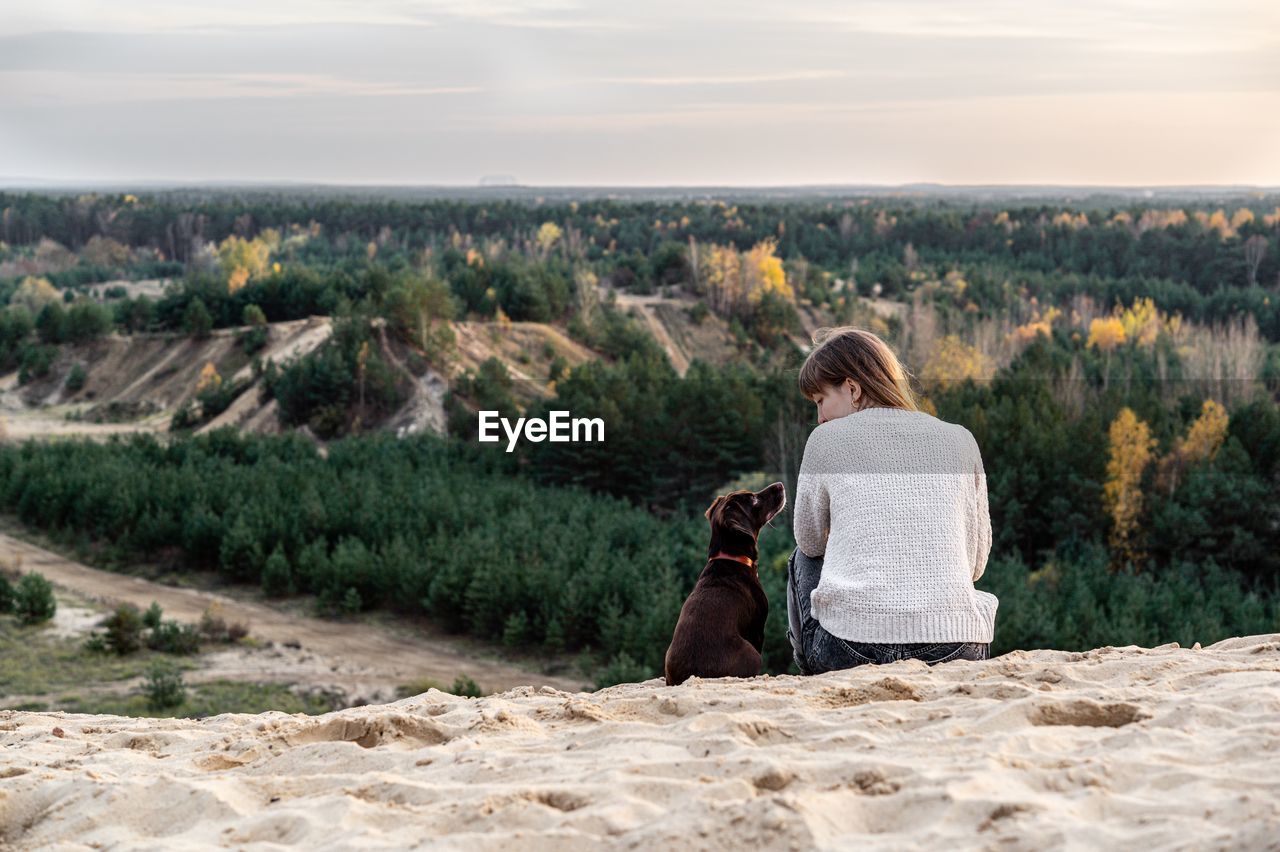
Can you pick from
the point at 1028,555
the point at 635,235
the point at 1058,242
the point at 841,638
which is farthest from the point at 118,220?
the point at 841,638

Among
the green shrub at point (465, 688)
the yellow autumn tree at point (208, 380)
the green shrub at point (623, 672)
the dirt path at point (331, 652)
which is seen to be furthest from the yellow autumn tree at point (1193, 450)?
the yellow autumn tree at point (208, 380)

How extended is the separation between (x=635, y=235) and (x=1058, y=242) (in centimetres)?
3134

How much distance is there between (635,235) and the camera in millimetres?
102812

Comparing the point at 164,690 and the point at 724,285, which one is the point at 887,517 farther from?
the point at 724,285

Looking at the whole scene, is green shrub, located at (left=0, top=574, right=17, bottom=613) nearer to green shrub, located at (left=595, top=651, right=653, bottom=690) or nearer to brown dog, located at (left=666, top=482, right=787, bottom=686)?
green shrub, located at (left=595, top=651, right=653, bottom=690)

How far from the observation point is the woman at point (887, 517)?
15.2 ft

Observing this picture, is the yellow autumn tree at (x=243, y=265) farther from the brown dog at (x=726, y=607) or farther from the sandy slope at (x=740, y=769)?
the sandy slope at (x=740, y=769)

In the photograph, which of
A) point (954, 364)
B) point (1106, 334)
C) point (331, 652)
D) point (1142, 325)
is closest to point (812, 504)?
point (331, 652)

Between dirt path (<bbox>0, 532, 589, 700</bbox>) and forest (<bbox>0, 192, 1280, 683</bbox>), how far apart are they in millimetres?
603

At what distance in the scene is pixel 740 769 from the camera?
12.5 feet

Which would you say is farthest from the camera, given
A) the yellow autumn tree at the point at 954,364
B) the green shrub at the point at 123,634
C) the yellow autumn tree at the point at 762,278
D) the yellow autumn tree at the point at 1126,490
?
the yellow autumn tree at the point at 762,278

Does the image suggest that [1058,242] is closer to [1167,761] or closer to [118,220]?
[118,220]

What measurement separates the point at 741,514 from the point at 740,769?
68.6 inches
